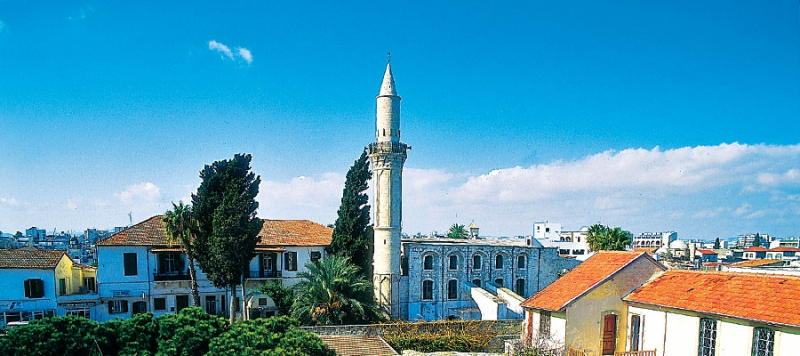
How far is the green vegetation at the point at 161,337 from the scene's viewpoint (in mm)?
16281

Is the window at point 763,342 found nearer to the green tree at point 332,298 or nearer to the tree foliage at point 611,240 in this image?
the green tree at point 332,298

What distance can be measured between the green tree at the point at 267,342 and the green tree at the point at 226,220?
10015mm

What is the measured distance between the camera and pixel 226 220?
26875 millimetres

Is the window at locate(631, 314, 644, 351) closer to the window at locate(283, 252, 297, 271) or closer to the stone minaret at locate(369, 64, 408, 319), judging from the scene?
the stone minaret at locate(369, 64, 408, 319)

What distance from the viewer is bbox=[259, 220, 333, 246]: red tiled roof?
32.7 metres

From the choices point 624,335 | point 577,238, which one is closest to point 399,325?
point 624,335

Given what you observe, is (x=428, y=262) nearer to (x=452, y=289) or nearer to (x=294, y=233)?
(x=452, y=289)

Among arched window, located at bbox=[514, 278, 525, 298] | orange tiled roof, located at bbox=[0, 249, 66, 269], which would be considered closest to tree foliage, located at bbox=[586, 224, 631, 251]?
arched window, located at bbox=[514, 278, 525, 298]

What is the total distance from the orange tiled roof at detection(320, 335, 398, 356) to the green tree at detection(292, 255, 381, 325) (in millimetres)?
3050

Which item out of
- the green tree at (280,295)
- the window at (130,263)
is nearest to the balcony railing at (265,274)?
the green tree at (280,295)

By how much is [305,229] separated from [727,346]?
1043 inches

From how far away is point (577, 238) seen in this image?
81562mm

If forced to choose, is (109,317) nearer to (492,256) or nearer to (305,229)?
(305,229)

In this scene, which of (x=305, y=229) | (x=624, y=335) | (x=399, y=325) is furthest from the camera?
(x=305, y=229)
